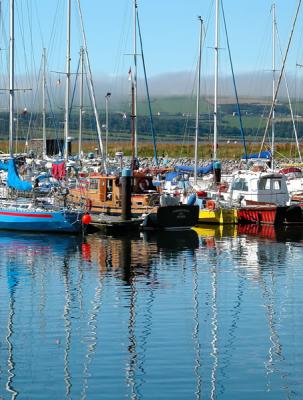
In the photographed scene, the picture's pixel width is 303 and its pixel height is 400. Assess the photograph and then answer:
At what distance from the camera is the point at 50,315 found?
1090 inches

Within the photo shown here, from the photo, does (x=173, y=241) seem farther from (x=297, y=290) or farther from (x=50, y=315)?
(x=50, y=315)

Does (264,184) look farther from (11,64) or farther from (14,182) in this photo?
(11,64)

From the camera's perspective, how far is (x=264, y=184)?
2140 inches

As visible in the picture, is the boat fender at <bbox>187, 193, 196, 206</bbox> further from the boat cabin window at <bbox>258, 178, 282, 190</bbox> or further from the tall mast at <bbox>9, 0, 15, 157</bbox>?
the tall mast at <bbox>9, 0, 15, 157</bbox>

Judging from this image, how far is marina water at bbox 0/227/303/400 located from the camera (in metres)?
21.2

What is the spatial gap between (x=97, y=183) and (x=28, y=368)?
2734 centimetres

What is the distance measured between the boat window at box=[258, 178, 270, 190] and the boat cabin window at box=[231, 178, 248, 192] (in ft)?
2.39

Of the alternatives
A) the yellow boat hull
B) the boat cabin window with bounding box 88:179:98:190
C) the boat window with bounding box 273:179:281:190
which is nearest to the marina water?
the boat cabin window with bounding box 88:179:98:190

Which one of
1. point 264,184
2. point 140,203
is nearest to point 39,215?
point 140,203

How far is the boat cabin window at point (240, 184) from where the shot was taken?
179ft

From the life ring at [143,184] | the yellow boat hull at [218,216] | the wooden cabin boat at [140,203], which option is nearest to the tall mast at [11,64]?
the wooden cabin boat at [140,203]

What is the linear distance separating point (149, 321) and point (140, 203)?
2169 cm

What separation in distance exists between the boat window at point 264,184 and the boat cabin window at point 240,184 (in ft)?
2.39

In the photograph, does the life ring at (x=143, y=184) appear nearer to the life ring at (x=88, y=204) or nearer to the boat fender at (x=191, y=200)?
A: the boat fender at (x=191, y=200)
